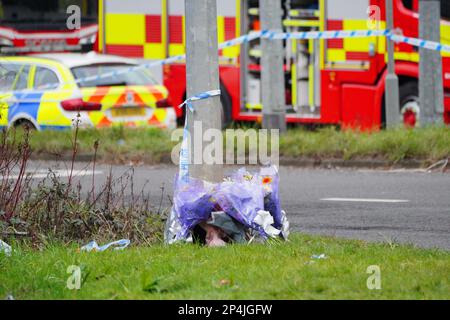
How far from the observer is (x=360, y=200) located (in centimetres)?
1166

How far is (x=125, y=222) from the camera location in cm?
867

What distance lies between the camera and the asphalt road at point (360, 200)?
9.51 meters

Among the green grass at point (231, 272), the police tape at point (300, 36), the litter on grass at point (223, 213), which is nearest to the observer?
the green grass at point (231, 272)

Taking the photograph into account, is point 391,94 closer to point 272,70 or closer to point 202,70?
point 272,70

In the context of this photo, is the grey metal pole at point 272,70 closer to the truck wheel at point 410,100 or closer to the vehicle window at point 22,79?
the truck wheel at point 410,100

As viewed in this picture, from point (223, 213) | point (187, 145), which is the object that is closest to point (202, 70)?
point (187, 145)

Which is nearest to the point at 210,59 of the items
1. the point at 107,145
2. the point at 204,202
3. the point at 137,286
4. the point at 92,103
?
the point at 204,202

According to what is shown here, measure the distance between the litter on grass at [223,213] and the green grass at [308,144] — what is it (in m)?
5.50

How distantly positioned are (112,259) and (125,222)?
130 cm

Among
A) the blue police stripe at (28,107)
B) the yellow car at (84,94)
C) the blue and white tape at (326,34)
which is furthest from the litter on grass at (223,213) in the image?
the blue police stripe at (28,107)

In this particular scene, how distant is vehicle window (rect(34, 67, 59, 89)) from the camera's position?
18.0 metres

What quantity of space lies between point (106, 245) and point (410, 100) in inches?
477

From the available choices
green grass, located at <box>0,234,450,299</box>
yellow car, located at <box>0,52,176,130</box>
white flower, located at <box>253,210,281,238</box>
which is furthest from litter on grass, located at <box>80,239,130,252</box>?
yellow car, located at <box>0,52,176,130</box>
